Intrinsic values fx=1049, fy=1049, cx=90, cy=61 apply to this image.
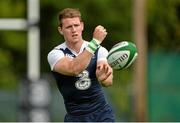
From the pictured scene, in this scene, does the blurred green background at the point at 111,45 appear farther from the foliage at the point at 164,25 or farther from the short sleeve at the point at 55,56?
the short sleeve at the point at 55,56

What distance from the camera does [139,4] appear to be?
734 inches

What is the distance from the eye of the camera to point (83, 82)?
862 centimetres

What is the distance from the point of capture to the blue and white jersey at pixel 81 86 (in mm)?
8602

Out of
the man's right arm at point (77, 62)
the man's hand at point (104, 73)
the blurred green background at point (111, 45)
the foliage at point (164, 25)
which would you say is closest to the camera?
the man's right arm at point (77, 62)

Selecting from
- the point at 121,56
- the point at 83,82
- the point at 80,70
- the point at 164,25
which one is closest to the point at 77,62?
the point at 80,70

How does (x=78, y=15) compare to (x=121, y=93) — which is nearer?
(x=78, y=15)

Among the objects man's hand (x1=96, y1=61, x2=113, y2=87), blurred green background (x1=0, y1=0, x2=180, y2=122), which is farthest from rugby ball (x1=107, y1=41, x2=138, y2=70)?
blurred green background (x1=0, y1=0, x2=180, y2=122)

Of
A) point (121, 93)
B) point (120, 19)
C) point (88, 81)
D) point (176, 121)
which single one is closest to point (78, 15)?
point (88, 81)

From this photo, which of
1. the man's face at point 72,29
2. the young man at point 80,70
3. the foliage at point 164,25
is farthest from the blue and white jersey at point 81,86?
the foliage at point 164,25

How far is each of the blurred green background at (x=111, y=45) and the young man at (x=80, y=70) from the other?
7880mm

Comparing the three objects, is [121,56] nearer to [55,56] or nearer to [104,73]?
[104,73]

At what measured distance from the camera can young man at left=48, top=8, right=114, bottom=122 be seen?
27.1 feet

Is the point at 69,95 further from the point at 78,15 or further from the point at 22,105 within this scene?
the point at 22,105

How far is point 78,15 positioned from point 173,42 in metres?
12.2
